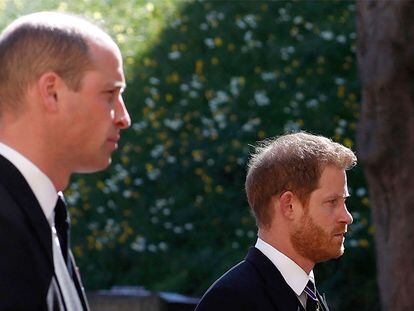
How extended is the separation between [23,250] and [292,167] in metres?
1.54

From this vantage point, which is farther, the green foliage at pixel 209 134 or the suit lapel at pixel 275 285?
the green foliage at pixel 209 134

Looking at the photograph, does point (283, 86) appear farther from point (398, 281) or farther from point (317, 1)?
point (398, 281)

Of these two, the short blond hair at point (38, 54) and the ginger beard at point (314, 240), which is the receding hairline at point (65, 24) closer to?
the short blond hair at point (38, 54)

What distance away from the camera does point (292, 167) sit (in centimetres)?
365

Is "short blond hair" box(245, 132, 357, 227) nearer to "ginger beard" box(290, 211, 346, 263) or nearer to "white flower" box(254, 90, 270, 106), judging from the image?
"ginger beard" box(290, 211, 346, 263)

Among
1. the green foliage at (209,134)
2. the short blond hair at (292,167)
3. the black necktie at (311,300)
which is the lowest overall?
the green foliage at (209,134)

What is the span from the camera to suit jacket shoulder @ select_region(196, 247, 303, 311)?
3473 millimetres

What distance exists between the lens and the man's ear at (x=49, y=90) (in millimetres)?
2326

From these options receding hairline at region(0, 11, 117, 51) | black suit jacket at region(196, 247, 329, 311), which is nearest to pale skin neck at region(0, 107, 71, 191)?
receding hairline at region(0, 11, 117, 51)

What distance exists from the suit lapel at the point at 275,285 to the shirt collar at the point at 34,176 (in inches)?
50.5

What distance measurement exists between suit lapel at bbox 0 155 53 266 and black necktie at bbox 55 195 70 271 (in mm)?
119

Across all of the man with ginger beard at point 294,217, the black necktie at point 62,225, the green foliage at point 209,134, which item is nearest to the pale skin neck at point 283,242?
the man with ginger beard at point 294,217

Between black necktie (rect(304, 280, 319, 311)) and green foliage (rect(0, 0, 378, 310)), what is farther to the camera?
green foliage (rect(0, 0, 378, 310))

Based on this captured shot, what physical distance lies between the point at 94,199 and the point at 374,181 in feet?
11.6
